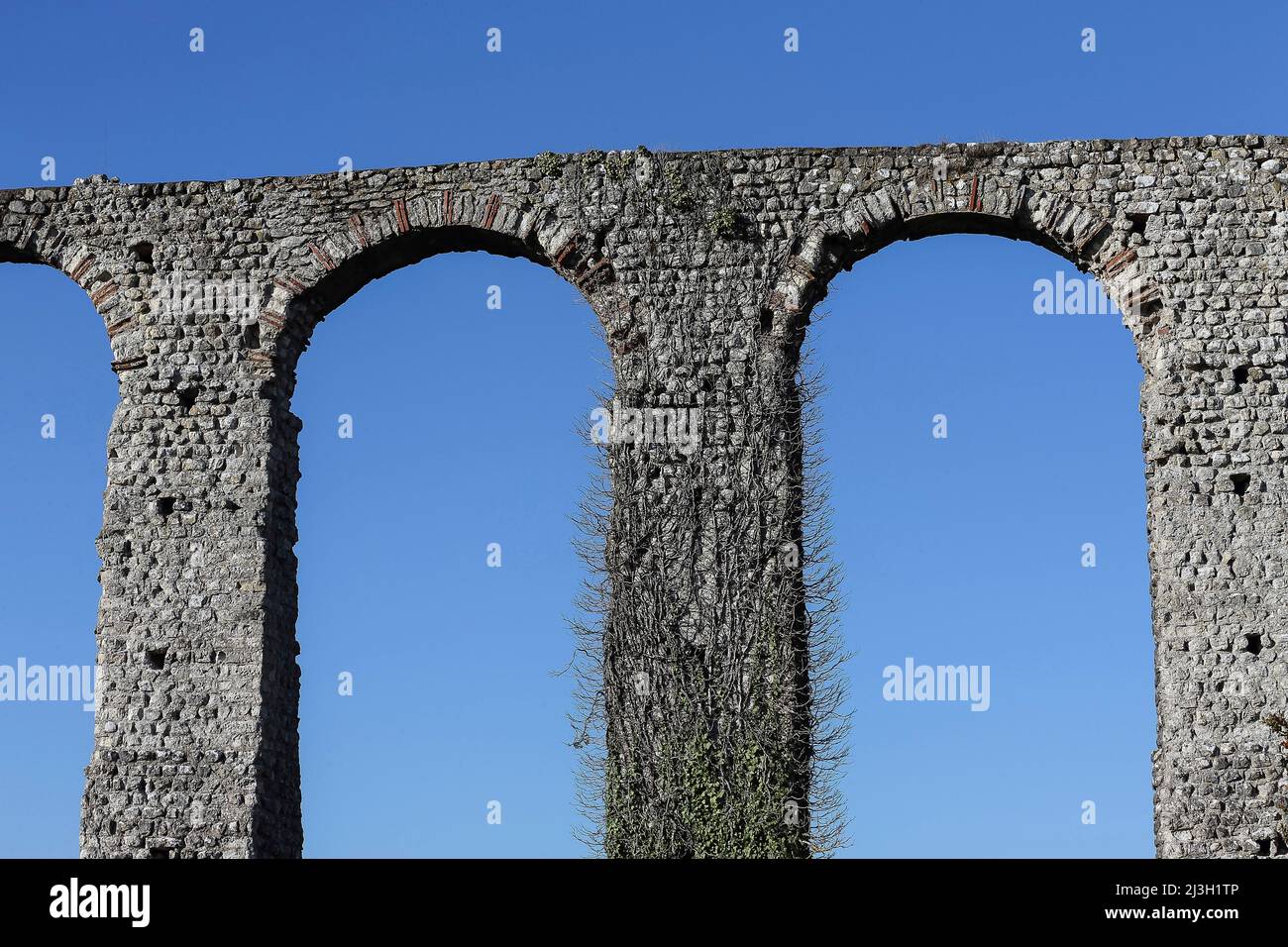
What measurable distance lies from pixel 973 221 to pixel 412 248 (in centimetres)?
411

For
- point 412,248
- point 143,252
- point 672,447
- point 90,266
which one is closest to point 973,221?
point 672,447

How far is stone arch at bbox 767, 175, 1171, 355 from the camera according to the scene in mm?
13172

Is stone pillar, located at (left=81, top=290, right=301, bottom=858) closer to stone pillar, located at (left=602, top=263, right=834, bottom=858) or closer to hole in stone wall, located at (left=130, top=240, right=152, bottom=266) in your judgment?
hole in stone wall, located at (left=130, top=240, right=152, bottom=266)

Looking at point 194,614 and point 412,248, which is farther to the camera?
point 412,248

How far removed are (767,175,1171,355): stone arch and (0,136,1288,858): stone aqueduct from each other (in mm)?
22

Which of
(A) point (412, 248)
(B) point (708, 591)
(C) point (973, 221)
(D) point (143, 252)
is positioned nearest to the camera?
(B) point (708, 591)

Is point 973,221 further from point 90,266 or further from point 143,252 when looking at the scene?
point 90,266

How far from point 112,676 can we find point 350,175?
4019mm

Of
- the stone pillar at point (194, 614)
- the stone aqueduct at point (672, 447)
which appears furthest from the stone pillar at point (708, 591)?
the stone pillar at point (194, 614)

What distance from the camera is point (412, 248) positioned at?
13.8 m

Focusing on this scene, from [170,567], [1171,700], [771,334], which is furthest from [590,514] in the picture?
[1171,700]

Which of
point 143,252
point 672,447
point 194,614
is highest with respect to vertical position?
point 143,252

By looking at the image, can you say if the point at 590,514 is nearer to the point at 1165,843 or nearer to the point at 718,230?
the point at 718,230

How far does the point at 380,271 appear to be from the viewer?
13992 millimetres
